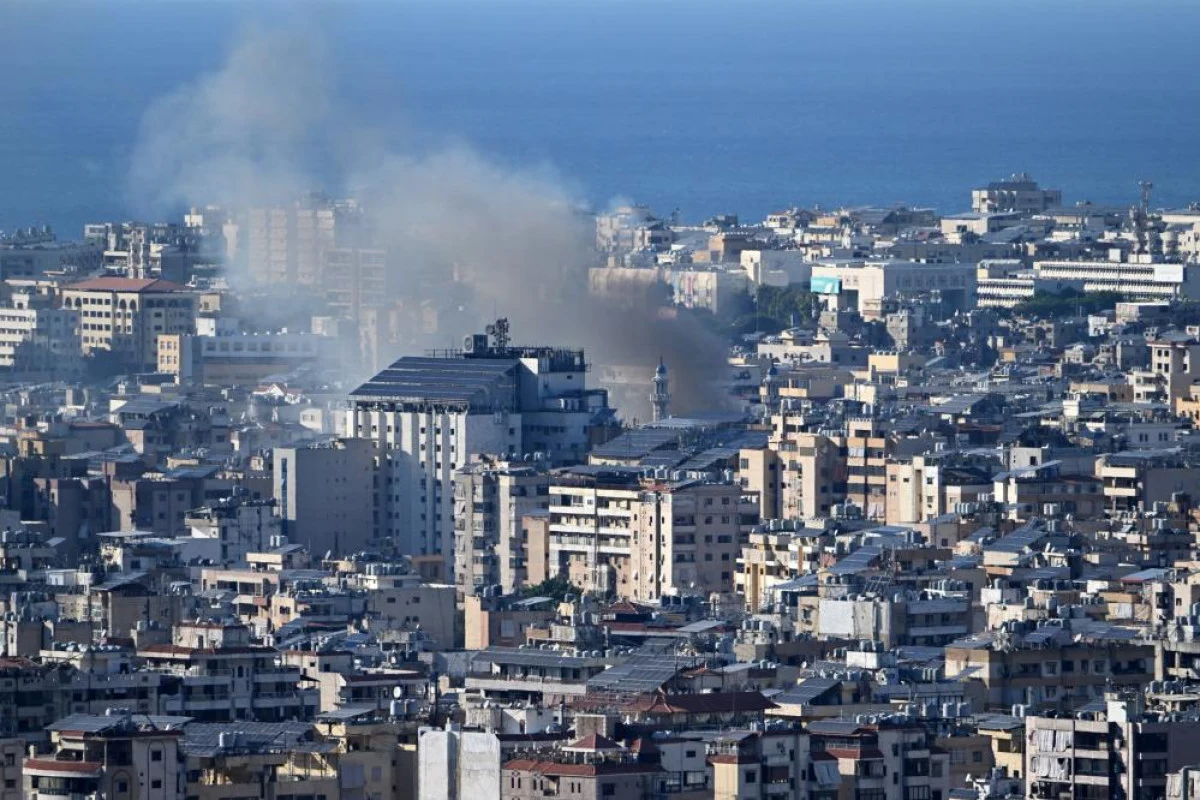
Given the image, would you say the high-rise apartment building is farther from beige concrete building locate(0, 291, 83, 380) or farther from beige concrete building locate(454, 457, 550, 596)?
beige concrete building locate(0, 291, 83, 380)

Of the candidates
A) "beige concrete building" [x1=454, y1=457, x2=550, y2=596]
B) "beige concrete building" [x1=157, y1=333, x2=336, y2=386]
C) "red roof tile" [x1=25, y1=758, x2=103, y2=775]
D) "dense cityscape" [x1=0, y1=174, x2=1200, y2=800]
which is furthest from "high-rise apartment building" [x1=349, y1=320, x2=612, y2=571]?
"red roof tile" [x1=25, y1=758, x2=103, y2=775]

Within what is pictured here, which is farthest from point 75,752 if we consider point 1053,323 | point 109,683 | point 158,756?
point 1053,323

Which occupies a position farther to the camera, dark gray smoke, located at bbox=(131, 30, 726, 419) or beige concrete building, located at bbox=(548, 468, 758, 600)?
dark gray smoke, located at bbox=(131, 30, 726, 419)

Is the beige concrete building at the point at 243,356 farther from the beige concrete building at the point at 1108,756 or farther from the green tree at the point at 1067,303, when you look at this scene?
the beige concrete building at the point at 1108,756

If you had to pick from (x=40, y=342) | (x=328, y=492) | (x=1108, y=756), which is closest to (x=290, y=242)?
(x=40, y=342)

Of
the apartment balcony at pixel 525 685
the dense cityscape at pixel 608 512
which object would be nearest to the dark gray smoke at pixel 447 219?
the dense cityscape at pixel 608 512
